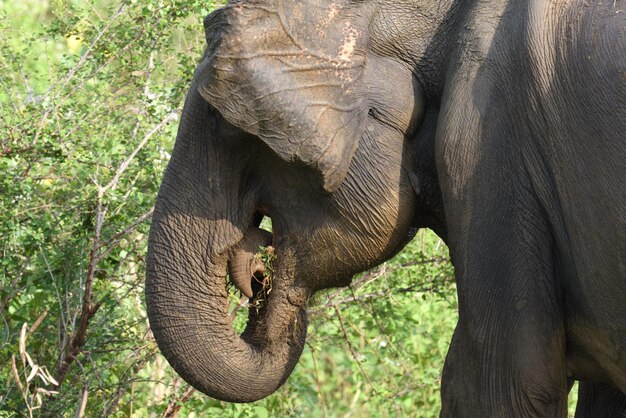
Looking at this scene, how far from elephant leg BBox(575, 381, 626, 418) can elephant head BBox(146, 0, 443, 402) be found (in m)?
0.81

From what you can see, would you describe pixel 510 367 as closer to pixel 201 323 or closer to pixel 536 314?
pixel 536 314

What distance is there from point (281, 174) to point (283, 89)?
318 millimetres

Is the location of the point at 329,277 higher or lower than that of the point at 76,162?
lower

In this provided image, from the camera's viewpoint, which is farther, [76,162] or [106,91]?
[106,91]

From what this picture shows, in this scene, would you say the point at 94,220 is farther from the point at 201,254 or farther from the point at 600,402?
the point at 600,402

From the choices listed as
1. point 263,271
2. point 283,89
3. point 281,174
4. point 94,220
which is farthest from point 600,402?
point 94,220

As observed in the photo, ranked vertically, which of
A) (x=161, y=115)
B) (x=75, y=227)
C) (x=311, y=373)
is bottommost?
(x=311, y=373)

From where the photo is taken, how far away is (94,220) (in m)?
4.74

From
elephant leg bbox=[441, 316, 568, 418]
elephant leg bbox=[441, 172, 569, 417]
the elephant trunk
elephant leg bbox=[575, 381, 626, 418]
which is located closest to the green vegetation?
the elephant trunk

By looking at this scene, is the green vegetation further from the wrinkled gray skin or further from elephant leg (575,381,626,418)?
elephant leg (575,381,626,418)

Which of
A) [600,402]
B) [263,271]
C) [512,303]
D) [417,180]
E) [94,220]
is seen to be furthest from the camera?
[94,220]

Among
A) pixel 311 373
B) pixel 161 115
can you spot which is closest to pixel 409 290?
pixel 161 115

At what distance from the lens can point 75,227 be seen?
475 cm

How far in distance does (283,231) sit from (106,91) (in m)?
1.77
